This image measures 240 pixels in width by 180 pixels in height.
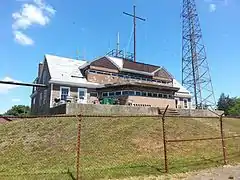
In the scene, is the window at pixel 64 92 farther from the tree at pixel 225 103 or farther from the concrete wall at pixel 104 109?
the tree at pixel 225 103

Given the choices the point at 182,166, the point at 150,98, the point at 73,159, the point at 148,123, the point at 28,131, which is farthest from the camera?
the point at 150,98

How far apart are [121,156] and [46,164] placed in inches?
117

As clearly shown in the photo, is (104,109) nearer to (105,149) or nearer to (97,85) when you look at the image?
(105,149)

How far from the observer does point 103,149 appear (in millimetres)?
11406

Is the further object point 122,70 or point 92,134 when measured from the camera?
point 122,70

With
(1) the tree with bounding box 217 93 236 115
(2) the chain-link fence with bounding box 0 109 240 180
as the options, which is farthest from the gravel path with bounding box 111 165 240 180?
(1) the tree with bounding box 217 93 236 115

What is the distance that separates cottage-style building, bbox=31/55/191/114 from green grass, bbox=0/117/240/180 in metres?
10.1

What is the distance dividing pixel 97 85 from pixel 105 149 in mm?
18192

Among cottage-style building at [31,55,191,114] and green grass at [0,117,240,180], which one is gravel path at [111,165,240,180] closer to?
green grass at [0,117,240,180]

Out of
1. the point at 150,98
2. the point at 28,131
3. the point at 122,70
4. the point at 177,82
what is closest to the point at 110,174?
the point at 28,131

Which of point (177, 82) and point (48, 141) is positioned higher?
point (177, 82)

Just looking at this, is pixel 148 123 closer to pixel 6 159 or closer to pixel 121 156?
pixel 121 156

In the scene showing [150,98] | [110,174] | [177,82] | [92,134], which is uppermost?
[177,82]

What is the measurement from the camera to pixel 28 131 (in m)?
14.6
